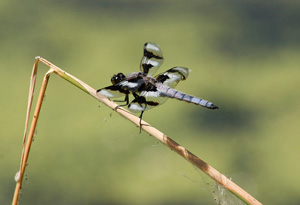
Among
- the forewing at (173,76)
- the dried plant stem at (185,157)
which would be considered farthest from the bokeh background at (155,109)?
the forewing at (173,76)

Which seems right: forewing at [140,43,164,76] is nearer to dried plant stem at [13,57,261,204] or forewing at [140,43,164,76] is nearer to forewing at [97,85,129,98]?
forewing at [97,85,129,98]

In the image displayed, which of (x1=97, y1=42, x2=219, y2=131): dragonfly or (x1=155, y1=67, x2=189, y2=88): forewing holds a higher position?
(x1=155, y1=67, x2=189, y2=88): forewing

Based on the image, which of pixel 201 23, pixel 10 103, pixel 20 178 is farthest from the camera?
pixel 201 23

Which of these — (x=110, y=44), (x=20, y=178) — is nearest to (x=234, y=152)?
(x=110, y=44)

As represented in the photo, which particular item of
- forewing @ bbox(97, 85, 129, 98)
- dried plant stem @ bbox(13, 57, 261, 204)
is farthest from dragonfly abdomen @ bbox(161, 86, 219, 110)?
dried plant stem @ bbox(13, 57, 261, 204)

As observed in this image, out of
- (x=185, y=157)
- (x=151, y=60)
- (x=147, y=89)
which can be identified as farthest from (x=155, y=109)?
(x=185, y=157)

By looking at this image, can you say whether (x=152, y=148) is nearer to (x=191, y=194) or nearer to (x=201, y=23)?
(x=191, y=194)

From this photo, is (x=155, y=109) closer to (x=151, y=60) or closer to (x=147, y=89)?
(x=151, y=60)

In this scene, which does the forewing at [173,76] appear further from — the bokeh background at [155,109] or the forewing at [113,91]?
the bokeh background at [155,109]
